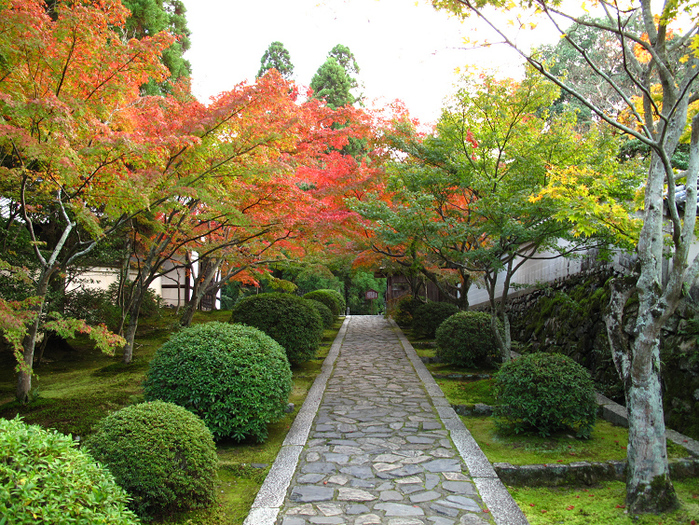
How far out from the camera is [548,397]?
226 inches

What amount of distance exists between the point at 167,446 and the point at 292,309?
20.2 ft

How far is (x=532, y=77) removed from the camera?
7457 mm

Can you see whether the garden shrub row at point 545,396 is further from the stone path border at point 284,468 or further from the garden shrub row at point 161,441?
the garden shrub row at point 161,441

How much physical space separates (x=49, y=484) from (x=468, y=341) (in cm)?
836

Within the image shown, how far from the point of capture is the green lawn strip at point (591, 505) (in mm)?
4020

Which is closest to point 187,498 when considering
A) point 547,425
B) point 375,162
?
point 547,425

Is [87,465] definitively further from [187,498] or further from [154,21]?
[154,21]

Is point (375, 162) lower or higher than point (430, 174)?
higher

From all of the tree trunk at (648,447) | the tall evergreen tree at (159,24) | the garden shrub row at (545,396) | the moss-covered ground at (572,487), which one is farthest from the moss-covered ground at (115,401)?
the tall evergreen tree at (159,24)

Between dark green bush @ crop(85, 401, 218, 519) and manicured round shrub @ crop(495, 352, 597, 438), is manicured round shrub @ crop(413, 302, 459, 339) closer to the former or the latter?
manicured round shrub @ crop(495, 352, 597, 438)

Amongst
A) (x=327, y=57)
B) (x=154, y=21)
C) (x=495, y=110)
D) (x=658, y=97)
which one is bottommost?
(x=658, y=97)

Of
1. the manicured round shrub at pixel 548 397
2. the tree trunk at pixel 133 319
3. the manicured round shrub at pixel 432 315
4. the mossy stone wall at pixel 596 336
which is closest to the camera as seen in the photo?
the manicured round shrub at pixel 548 397

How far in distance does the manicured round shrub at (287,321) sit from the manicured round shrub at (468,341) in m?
2.77

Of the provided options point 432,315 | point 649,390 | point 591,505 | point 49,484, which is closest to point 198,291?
point 432,315
